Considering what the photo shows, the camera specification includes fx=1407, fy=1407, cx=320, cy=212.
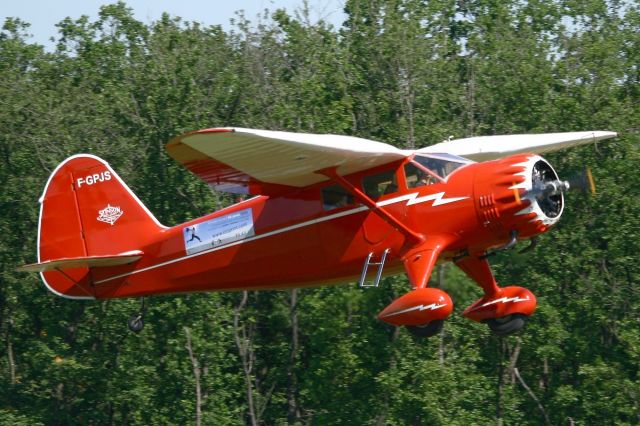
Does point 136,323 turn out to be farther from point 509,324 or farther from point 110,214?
point 509,324

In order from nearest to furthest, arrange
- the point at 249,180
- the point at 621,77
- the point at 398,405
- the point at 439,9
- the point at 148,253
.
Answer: the point at 249,180
the point at 148,253
the point at 398,405
the point at 621,77
the point at 439,9

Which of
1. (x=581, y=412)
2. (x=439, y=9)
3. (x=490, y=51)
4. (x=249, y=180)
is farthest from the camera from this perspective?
(x=439, y=9)

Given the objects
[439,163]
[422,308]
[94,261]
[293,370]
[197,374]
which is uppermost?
[439,163]

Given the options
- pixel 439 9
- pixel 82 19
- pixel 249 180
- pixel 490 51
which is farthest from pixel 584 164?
pixel 82 19

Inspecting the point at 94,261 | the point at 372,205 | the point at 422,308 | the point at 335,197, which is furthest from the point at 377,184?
the point at 94,261

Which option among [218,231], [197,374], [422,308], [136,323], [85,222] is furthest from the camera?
[197,374]

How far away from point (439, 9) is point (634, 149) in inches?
404

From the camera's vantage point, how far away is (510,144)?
1892 cm

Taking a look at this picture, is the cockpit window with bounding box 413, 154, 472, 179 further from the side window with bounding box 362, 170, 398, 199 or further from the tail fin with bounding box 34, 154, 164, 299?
the tail fin with bounding box 34, 154, 164, 299

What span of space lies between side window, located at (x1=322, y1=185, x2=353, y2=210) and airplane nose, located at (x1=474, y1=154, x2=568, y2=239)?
5.76ft

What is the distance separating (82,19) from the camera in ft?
123

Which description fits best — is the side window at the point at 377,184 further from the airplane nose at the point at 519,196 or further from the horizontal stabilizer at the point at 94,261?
the horizontal stabilizer at the point at 94,261

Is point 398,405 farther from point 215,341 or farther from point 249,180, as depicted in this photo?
point 249,180

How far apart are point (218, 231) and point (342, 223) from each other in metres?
1.96
